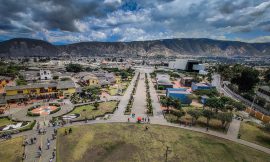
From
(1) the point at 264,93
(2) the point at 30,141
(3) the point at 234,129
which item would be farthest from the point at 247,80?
(2) the point at 30,141

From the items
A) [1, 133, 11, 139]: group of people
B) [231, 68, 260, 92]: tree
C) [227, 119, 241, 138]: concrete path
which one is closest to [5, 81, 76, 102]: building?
[1, 133, 11, 139]: group of people

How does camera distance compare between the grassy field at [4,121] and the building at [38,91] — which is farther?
the building at [38,91]

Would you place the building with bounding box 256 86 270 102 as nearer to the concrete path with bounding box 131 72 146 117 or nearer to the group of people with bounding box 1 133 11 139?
the concrete path with bounding box 131 72 146 117

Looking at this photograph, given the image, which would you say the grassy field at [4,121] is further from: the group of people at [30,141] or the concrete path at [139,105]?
the concrete path at [139,105]

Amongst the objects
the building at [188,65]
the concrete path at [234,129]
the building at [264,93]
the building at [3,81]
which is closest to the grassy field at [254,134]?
the concrete path at [234,129]

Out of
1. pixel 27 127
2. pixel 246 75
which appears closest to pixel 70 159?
pixel 27 127

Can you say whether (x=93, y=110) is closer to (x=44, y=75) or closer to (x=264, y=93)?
(x=44, y=75)
